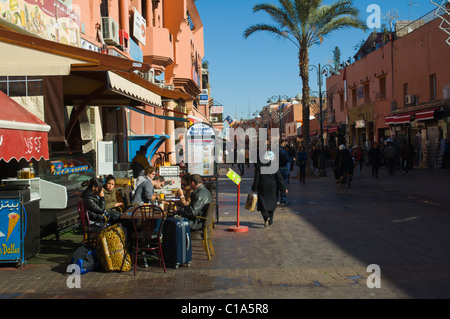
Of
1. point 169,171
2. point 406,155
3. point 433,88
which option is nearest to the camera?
point 169,171

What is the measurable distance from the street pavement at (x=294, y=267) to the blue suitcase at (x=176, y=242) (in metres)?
0.18

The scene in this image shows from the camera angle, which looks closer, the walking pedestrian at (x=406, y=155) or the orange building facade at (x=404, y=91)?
the walking pedestrian at (x=406, y=155)

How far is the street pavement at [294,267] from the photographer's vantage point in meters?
6.05

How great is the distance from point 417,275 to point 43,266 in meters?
5.37

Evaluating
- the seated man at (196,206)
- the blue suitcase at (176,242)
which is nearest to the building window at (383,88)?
the seated man at (196,206)

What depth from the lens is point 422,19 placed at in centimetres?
3162

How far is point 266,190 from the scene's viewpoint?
36.4ft

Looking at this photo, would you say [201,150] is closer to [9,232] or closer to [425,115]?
[9,232]

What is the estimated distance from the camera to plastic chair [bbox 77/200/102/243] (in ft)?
25.9

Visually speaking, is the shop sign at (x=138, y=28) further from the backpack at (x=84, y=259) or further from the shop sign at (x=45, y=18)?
the backpack at (x=84, y=259)

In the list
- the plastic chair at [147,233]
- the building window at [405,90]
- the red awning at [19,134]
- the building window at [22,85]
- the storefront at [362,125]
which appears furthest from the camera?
the storefront at [362,125]

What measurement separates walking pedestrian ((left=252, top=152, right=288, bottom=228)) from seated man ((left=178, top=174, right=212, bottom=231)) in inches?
117

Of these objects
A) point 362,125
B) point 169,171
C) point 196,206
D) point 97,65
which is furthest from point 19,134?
point 362,125

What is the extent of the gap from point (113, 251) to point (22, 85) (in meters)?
3.55
